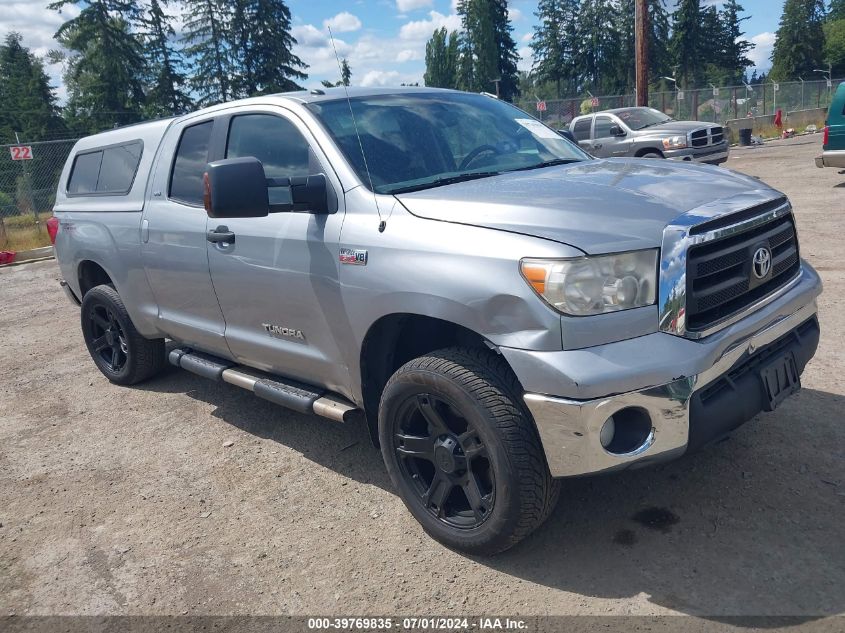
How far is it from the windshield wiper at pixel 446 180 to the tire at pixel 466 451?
81cm

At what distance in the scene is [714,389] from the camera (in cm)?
273

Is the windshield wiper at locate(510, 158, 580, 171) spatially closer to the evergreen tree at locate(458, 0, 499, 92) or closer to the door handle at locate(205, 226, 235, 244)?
the door handle at locate(205, 226, 235, 244)

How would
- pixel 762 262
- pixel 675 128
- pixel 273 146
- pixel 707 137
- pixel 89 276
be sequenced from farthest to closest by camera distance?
pixel 675 128 < pixel 707 137 < pixel 89 276 < pixel 273 146 < pixel 762 262

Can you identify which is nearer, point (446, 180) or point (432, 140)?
point (446, 180)

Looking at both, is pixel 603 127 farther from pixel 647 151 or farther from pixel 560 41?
pixel 560 41

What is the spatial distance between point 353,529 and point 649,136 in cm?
1467

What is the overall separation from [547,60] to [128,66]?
59.1 meters

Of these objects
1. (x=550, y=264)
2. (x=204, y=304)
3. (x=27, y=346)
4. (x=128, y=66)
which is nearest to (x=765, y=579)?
(x=550, y=264)

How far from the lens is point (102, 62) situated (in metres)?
41.8

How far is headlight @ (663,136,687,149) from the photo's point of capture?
50.9ft

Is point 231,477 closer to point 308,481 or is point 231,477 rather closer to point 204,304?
point 308,481

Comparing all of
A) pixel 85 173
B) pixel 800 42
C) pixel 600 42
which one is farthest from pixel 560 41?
pixel 85 173

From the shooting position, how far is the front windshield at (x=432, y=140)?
348 centimetres

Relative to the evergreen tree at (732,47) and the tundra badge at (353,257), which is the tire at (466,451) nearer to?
the tundra badge at (353,257)
